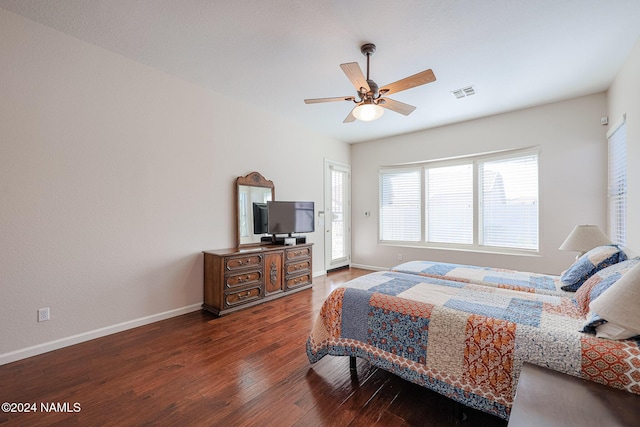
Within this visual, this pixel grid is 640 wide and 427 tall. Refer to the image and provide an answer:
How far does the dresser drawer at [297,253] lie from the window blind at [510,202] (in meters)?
2.98

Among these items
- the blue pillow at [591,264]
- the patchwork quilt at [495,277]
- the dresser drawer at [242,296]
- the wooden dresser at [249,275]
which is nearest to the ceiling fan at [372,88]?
the patchwork quilt at [495,277]

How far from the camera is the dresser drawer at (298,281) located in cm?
423

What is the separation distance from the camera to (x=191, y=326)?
3068 millimetres

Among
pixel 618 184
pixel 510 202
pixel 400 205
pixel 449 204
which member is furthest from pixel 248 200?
pixel 618 184

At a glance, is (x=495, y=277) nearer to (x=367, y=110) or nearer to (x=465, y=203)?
(x=367, y=110)

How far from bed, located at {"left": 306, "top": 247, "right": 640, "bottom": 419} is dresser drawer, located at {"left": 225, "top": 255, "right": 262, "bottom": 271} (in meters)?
1.61

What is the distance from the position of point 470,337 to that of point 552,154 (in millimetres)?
3827

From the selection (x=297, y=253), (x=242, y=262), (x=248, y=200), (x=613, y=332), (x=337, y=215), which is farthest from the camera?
(x=337, y=215)

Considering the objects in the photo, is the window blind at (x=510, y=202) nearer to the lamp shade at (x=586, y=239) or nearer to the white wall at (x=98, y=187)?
the lamp shade at (x=586, y=239)

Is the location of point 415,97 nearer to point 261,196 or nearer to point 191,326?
point 261,196

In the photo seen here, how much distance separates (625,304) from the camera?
117 centimetres

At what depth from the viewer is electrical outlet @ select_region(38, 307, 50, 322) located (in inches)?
96.7

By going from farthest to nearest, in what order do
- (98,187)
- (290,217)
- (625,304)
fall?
(290,217)
(98,187)
(625,304)

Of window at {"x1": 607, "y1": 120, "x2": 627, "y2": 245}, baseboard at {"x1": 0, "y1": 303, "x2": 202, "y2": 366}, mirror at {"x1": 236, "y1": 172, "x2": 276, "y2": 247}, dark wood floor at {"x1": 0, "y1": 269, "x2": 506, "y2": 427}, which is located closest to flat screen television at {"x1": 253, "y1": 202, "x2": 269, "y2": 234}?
mirror at {"x1": 236, "y1": 172, "x2": 276, "y2": 247}
